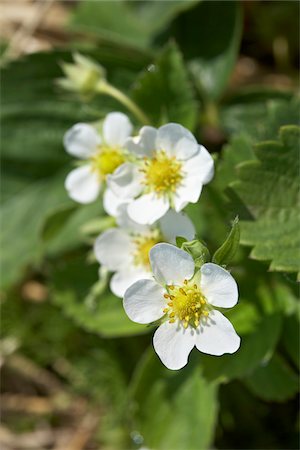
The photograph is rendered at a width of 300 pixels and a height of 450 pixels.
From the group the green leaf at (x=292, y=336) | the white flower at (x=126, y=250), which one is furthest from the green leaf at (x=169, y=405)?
the white flower at (x=126, y=250)

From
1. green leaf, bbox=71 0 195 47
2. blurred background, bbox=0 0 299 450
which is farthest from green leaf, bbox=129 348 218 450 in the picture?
green leaf, bbox=71 0 195 47

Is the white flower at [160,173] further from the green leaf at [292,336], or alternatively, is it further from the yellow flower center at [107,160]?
the green leaf at [292,336]

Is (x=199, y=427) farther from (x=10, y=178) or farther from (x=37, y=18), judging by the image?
(x=37, y=18)

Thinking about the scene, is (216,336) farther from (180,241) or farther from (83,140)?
(83,140)

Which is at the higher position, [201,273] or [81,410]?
[201,273]

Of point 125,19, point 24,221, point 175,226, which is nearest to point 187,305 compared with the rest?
point 175,226

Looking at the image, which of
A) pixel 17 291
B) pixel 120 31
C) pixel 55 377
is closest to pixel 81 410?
pixel 55 377

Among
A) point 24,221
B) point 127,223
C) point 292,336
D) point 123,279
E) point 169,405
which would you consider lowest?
point 169,405
